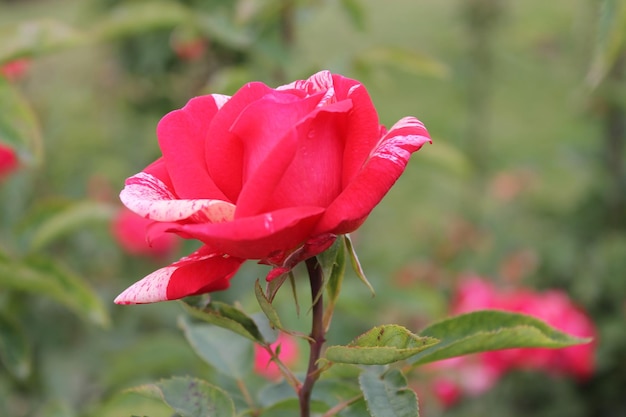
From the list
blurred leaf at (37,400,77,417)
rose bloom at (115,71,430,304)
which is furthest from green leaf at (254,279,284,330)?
blurred leaf at (37,400,77,417)

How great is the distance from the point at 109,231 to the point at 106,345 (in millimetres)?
500

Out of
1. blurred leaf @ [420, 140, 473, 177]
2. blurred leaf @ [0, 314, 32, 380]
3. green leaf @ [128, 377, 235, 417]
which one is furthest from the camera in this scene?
blurred leaf @ [420, 140, 473, 177]

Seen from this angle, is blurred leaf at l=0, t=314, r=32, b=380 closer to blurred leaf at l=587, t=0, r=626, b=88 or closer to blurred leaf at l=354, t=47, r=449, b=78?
blurred leaf at l=354, t=47, r=449, b=78

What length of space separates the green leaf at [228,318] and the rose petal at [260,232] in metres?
0.09

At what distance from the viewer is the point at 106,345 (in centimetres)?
173

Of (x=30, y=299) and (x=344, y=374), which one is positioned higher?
(x=344, y=374)

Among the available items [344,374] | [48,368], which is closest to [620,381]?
[48,368]

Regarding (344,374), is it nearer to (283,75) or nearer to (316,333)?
(316,333)

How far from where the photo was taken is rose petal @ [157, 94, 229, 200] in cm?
54

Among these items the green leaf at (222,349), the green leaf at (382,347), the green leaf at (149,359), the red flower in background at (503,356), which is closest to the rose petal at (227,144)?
the green leaf at (382,347)

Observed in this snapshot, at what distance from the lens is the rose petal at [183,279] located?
0.51m

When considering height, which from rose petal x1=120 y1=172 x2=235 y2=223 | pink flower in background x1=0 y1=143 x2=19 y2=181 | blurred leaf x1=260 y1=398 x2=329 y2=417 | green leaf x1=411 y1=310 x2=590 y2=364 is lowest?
pink flower in background x1=0 y1=143 x2=19 y2=181

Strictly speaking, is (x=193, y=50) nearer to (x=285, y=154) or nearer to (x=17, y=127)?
(x=17, y=127)

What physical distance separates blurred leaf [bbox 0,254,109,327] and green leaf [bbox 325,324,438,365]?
56cm
